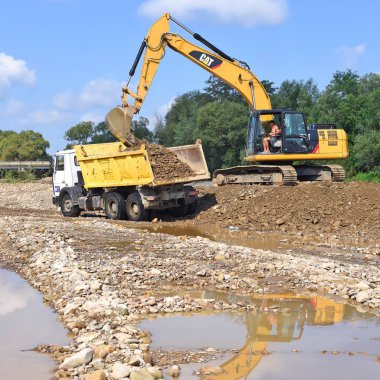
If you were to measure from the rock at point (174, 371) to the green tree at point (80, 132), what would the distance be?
71.7 metres

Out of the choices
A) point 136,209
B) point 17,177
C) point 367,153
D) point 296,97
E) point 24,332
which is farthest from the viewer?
point 296,97

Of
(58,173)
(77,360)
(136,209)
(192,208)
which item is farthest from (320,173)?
(77,360)

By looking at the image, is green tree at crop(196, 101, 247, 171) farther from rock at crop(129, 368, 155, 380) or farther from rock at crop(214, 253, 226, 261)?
rock at crop(129, 368, 155, 380)

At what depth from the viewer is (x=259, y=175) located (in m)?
21.9

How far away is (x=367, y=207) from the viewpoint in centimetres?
1802

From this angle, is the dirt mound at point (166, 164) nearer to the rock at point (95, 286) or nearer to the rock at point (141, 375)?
the rock at point (95, 286)

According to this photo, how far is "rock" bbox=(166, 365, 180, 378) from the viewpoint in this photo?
5.45 metres

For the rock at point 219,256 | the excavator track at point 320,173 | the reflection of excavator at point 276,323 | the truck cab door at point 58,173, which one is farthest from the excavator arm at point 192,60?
the reflection of excavator at point 276,323

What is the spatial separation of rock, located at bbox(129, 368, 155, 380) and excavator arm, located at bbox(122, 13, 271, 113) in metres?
15.9

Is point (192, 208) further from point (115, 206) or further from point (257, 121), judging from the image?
point (257, 121)

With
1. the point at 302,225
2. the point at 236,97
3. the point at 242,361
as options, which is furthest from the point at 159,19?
the point at 236,97

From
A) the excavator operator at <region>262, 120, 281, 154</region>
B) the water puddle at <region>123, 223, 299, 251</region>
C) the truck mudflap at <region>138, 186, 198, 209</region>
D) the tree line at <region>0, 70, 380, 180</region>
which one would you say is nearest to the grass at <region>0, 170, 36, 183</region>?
the tree line at <region>0, 70, 380, 180</region>

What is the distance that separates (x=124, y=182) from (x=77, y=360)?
570 inches

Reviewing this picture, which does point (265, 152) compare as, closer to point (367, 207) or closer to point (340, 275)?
point (367, 207)
